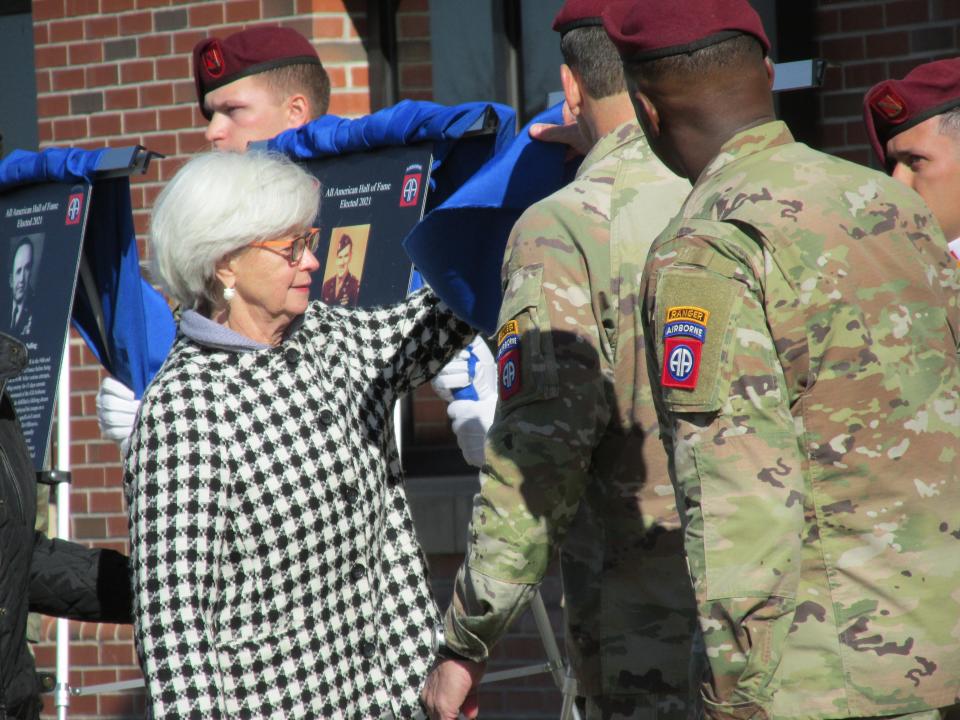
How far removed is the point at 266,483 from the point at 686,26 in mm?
1292

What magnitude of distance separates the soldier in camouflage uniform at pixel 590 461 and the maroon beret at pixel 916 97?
1.29 metres

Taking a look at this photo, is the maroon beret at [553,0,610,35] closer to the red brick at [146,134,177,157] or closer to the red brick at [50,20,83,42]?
the red brick at [146,134,177,157]

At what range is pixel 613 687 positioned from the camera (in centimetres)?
277

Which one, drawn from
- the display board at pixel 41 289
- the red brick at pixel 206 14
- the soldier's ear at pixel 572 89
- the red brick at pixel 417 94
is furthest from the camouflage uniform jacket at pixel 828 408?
the red brick at pixel 206 14

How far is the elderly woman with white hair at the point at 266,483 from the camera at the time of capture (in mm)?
2891

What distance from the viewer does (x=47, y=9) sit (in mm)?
6625

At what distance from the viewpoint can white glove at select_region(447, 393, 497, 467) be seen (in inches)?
165

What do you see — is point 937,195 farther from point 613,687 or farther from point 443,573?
point 443,573

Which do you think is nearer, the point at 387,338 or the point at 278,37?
the point at 387,338

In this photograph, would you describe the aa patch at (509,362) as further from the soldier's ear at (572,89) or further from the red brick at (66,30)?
the red brick at (66,30)

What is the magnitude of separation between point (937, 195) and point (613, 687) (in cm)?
175

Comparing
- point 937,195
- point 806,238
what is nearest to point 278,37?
point 937,195

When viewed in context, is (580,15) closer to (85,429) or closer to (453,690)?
(453,690)

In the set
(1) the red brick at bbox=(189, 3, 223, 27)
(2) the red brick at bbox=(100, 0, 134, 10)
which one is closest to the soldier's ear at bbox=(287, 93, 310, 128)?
(1) the red brick at bbox=(189, 3, 223, 27)
